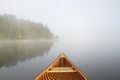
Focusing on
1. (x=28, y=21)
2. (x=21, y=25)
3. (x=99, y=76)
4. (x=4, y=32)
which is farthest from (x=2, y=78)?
(x=28, y=21)

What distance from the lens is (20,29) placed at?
10431cm

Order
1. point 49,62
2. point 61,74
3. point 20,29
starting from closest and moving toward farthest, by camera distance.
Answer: point 61,74 → point 49,62 → point 20,29

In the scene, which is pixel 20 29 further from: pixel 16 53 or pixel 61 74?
pixel 61 74

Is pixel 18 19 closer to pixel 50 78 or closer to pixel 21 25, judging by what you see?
pixel 21 25

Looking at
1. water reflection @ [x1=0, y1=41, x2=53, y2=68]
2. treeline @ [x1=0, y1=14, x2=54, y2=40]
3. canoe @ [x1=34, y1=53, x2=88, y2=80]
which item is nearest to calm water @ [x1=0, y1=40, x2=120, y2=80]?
water reflection @ [x1=0, y1=41, x2=53, y2=68]

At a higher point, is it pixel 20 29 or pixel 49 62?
pixel 20 29

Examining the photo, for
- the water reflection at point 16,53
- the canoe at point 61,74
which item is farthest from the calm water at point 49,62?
the canoe at point 61,74

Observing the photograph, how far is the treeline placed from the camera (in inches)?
3784

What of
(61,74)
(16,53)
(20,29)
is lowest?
(61,74)

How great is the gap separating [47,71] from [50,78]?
0.52 m

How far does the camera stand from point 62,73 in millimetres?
13945

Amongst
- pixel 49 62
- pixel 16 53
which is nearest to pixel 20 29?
pixel 16 53

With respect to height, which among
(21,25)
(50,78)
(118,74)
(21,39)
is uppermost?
(21,25)

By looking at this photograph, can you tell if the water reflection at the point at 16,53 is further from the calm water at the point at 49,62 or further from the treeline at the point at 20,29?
the treeline at the point at 20,29
